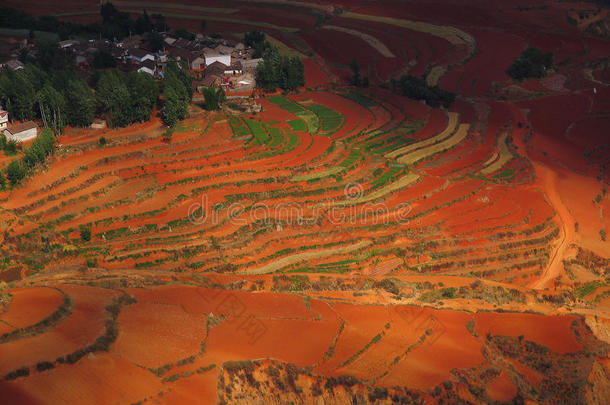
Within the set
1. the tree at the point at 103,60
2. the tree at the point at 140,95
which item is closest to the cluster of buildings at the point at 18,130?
the tree at the point at 140,95

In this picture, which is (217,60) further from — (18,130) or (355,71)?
(18,130)

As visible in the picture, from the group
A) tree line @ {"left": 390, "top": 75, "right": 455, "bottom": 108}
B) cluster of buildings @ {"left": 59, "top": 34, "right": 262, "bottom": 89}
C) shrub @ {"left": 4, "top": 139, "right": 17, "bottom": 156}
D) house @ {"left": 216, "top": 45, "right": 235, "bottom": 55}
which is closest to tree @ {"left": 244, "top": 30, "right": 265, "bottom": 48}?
cluster of buildings @ {"left": 59, "top": 34, "right": 262, "bottom": 89}

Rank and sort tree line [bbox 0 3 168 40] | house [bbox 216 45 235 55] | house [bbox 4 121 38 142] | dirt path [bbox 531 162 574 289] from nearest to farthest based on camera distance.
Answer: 1. dirt path [bbox 531 162 574 289]
2. house [bbox 4 121 38 142]
3. house [bbox 216 45 235 55]
4. tree line [bbox 0 3 168 40]

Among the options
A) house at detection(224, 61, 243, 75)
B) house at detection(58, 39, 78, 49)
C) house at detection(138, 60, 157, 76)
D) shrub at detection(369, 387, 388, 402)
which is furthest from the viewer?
house at detection(58, 39, 78, 49)

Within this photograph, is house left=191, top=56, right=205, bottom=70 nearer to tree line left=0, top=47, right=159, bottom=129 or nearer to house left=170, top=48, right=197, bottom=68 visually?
house left=170, top=48, right=197, bottom=68

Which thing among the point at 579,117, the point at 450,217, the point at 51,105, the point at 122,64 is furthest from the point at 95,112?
the point at 579,117

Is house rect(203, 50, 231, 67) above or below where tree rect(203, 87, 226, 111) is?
above
